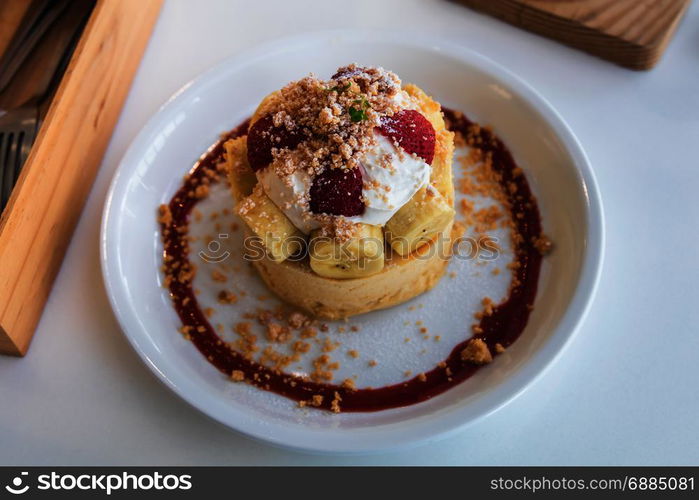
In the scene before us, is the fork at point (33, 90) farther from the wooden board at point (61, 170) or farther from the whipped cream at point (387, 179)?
the whipped cream at point (387, 179)

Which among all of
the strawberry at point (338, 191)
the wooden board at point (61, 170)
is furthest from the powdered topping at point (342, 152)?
the wooden board at point (61, 170)

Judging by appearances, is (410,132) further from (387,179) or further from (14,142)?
(14,142)

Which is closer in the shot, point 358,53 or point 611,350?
point 611,350

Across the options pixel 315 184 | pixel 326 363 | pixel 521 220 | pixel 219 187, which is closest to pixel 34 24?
pixel 219 187

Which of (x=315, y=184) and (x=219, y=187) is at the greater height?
(x=219, y=187)

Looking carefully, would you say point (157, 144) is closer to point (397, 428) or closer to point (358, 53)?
point (358, 53)

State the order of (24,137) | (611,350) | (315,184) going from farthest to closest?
(24,137), (611,350), (315,184)

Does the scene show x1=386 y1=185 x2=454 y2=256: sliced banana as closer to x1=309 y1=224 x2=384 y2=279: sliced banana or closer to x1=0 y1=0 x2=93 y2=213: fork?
x1=309 y1=224 x2=384 y2=279: sliced banana
